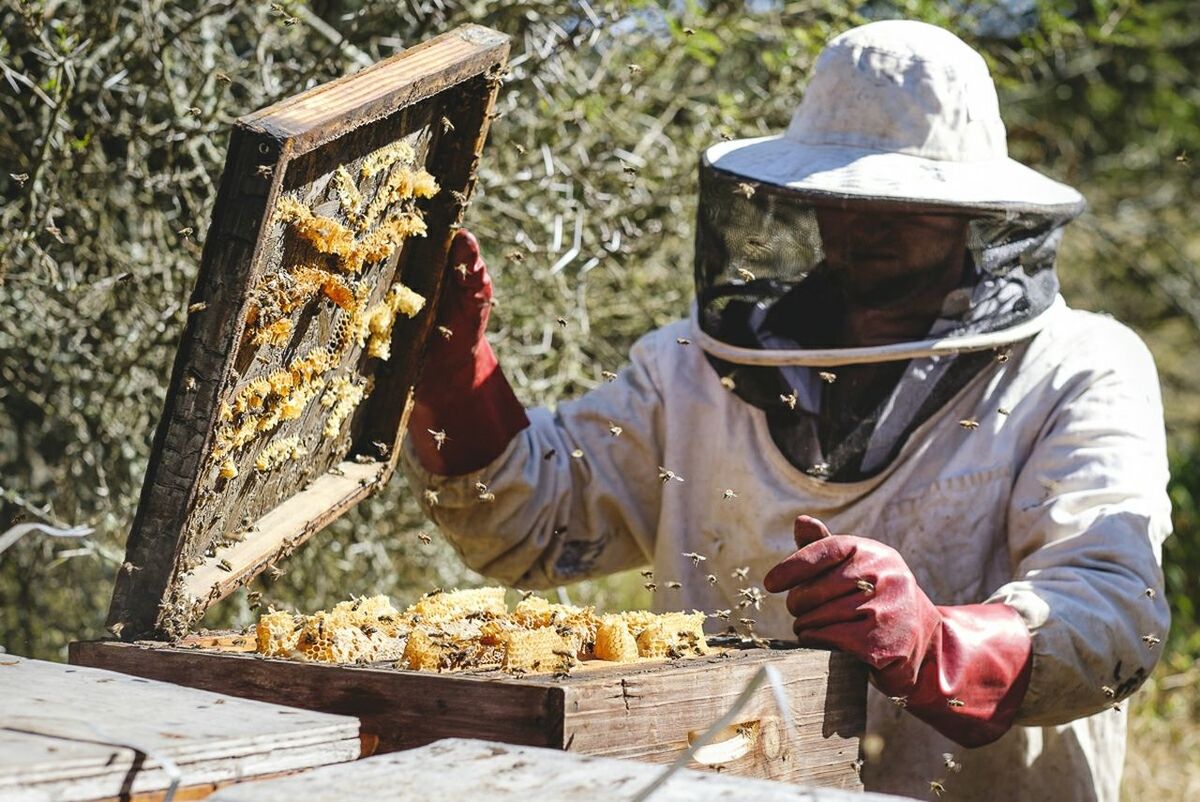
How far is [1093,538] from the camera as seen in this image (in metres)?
2.45

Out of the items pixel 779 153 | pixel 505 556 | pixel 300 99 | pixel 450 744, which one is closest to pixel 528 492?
pixel 505 556

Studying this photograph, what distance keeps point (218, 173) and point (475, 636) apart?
2081 mm

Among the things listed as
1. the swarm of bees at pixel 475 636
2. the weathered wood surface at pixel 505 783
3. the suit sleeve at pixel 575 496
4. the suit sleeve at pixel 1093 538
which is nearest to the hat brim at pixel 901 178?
the suit sleeve at pixel 1093 538

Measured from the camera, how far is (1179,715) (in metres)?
5.91

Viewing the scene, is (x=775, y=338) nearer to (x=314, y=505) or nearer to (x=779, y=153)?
(x=779, y=153)

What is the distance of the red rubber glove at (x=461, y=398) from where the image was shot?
2637 mm

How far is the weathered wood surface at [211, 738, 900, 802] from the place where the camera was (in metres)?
1.30

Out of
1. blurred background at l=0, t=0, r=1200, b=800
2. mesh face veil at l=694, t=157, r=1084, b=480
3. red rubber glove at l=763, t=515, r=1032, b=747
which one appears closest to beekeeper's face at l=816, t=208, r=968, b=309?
mesh face veil at l=694, t=157, r=1084, b=480

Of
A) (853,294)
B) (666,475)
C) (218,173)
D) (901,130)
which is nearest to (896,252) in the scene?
(853,294)

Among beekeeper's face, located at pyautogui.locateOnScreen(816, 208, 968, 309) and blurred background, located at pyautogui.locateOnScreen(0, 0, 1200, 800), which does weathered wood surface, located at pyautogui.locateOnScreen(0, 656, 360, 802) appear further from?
beekeeper's face, located at pyautogui.locateOnScreen(816, 208, 968, 309)

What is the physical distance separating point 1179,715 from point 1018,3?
10.5ft

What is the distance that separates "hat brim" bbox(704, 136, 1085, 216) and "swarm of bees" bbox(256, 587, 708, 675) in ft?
3.04

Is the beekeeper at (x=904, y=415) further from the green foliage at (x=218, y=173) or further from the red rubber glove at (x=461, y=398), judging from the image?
the green foliage at (x=218, y=173)

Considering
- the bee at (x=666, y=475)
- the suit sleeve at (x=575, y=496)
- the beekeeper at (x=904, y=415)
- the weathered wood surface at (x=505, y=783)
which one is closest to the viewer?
the weathered wood surface at (x=505, y=783)
